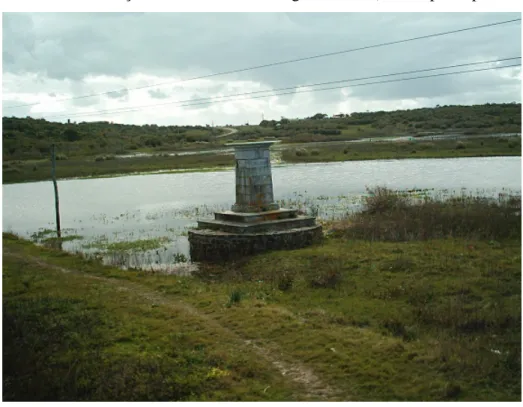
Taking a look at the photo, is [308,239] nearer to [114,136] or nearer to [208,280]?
[208,280]

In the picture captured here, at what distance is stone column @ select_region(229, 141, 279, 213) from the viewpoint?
2072 cm

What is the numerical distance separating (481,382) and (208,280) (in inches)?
373

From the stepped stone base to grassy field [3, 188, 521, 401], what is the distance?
1.29 metres

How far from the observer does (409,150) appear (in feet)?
194

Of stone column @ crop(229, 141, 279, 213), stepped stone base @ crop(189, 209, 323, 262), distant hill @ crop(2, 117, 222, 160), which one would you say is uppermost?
distant hill @ crop(2, 117, 222, 160)

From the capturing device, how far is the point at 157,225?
90.9 feet

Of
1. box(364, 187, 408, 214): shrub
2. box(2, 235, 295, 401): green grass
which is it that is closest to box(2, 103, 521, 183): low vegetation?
box(364, 187, 408, 214): shrub

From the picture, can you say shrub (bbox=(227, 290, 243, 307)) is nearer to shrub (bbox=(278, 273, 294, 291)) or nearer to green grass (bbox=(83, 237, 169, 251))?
shrub (bbox=(278, 273, 294, 291))

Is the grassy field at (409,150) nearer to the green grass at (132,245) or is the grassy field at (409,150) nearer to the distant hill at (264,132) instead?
the distant hill at (264,132)

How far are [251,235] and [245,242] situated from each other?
303mm

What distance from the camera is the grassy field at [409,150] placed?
172 feet

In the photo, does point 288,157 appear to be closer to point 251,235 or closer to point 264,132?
point 264,132

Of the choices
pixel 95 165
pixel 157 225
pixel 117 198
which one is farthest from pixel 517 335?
pixel 95 165

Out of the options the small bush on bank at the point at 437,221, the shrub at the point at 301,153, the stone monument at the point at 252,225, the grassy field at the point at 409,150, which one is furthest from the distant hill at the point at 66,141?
the small bush on bank at the point at 437,221
